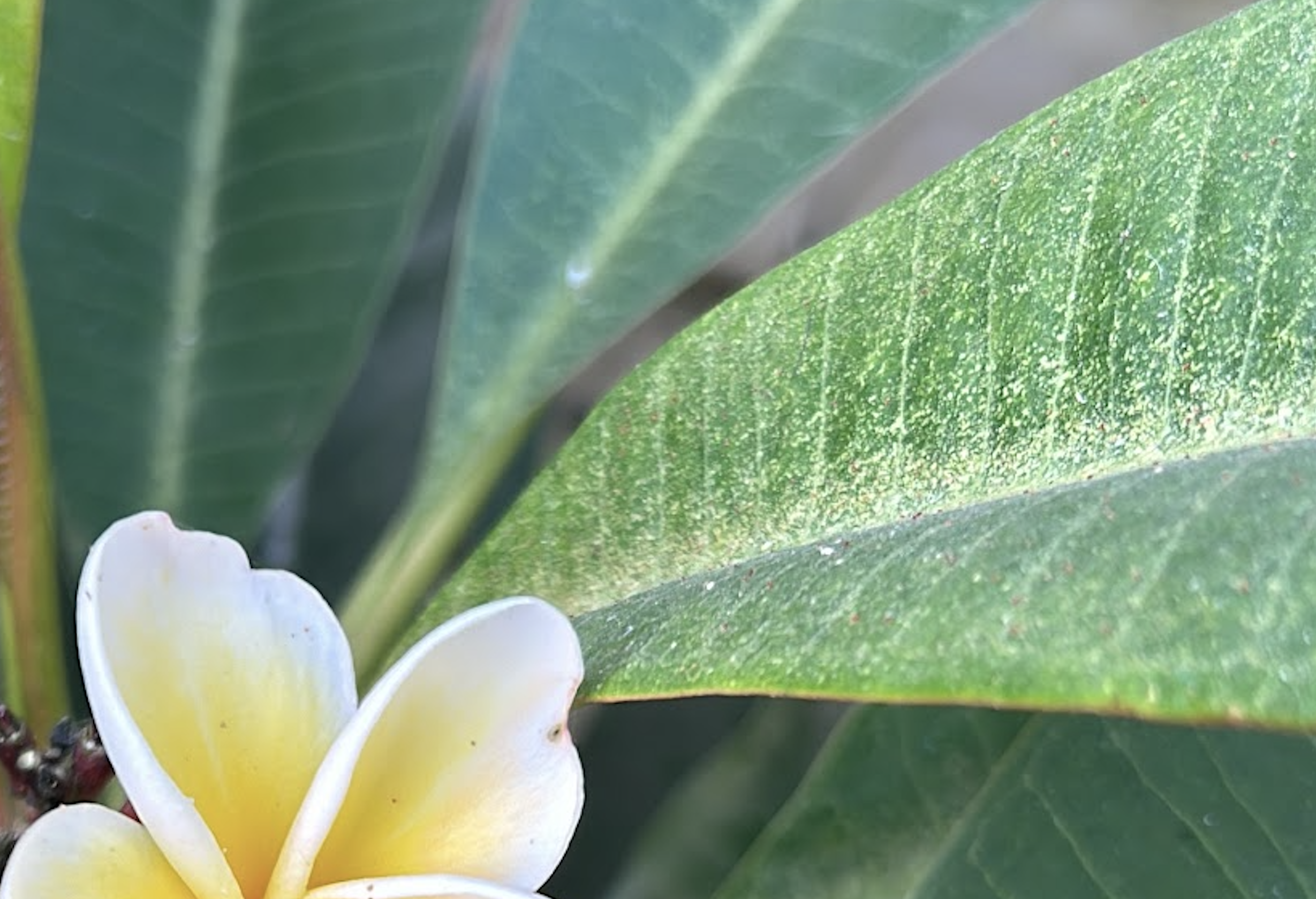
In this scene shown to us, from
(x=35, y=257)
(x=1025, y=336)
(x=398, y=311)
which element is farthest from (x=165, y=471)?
(x=1025, y=336)

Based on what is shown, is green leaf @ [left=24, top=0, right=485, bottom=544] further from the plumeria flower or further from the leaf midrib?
the plumeria flower

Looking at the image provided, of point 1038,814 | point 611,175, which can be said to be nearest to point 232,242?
point 611,175

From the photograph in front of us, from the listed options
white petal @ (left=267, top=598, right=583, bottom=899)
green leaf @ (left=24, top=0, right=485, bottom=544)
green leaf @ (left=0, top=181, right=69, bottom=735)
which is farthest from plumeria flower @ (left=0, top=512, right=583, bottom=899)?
green leaf @ (left=24, top=0, right=485, bottom=544)

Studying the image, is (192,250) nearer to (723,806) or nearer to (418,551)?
(418,551)

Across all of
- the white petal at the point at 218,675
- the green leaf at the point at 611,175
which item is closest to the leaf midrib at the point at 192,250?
the green leaf at the point at 611,175

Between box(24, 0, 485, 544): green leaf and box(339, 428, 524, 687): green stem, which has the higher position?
box(24, 0, 485, 544): green leaf

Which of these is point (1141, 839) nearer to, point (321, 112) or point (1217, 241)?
point (1217, 241)

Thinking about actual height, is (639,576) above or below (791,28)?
below
